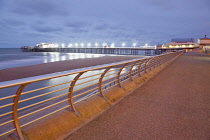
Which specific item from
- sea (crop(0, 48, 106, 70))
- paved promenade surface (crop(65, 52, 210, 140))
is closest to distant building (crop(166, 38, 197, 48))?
sea (crop(0, 48, 106, 70))

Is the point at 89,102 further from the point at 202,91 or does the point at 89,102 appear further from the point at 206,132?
the point at 202,91

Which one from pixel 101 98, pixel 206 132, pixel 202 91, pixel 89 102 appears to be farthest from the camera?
pixel 202 91

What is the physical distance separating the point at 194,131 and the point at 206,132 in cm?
19

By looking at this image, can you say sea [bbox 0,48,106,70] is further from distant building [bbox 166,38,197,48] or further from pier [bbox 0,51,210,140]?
distant building [bbox 166,38,197,48]

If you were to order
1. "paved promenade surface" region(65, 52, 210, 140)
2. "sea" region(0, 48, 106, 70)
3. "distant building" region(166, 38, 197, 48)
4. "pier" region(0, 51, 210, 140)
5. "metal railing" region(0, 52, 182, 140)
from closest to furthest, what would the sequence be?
1. "metal railing" region(0, 52, 182, 140)
2. "pier" region(0, 51, 210, 140)
3. "paved promenade surface" region(65, 52, 210, 140)
4. "sea" region(0, 48, 106, 70)
5. "distant building" region(166, 38, 197, 48)

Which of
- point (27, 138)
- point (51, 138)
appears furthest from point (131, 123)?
point (27, 138)

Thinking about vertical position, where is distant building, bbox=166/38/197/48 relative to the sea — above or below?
above

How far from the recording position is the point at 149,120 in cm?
364

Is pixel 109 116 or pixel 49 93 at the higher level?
pixel 49 93

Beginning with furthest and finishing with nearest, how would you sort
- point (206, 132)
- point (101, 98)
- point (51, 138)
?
1. point (101, 98)
2. point (206, 132)
3. point (51, 138)

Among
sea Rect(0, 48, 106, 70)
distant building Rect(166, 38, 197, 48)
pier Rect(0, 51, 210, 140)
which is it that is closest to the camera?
pier Rect(0, 51, 210, 140)

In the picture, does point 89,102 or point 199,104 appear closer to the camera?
point 89,102

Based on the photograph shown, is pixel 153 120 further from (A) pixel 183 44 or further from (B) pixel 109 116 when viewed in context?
(A) pixel 183 44

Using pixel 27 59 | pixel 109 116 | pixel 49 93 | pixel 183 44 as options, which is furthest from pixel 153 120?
pixel 183 44
